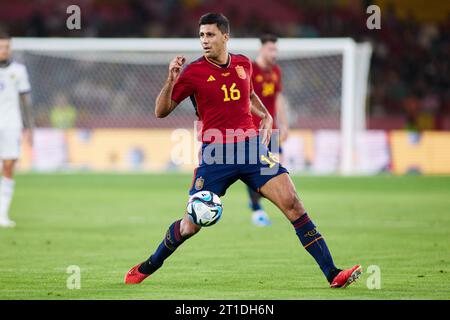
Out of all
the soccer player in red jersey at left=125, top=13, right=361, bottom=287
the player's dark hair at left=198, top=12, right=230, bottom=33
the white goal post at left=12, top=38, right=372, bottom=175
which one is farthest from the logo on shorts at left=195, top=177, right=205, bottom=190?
the white goal post at left=12, top=38, right=372, bottom=175

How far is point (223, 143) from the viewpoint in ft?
27.0

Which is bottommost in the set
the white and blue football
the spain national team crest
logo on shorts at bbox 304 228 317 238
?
logo on shorts at bbox 304 228 317 238

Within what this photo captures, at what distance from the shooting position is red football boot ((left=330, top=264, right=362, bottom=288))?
7.82 metres

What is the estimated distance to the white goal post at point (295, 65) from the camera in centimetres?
2306

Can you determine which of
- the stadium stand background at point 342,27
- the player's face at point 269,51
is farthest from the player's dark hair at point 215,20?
the stadium stand background at point 342,27

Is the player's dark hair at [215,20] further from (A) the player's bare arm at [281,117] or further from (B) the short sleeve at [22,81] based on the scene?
(B) the short sleeve at [22,81]

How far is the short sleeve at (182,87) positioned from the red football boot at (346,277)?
200 centimetres

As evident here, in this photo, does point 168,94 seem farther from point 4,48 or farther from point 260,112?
point 4,48

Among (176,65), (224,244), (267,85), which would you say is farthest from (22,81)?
(176,65)

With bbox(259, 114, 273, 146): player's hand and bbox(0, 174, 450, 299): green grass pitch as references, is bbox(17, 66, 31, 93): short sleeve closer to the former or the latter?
bbox(0, 174, 450, 299): green grass pitch

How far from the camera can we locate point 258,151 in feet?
27.1

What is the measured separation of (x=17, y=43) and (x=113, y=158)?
12.7ft

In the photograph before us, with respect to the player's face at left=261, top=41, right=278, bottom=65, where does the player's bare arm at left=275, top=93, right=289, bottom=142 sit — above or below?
below

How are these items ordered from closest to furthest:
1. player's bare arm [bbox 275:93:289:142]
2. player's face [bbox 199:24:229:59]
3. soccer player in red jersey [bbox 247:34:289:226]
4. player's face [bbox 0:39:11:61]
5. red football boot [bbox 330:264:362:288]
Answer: red football boot [bbox 330:264:362:288] < player's face [bbox 199:24:229:59] < player's face [bbox 0:39:11:61] < soccer player in red jersey [bbox 247:34:289:226] < player's bare arm [bbox 275:93:289:142]
